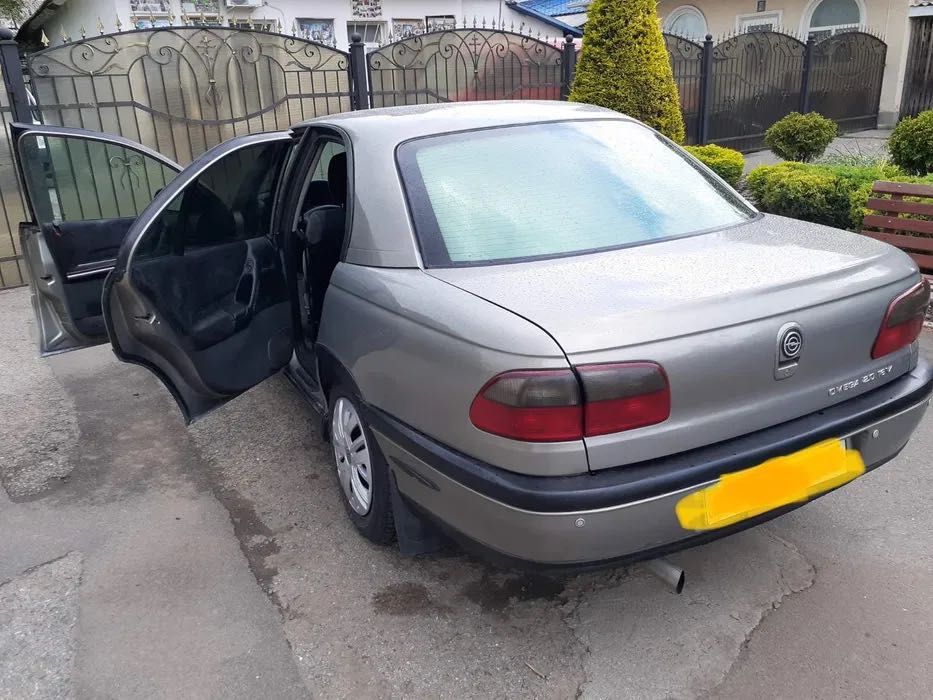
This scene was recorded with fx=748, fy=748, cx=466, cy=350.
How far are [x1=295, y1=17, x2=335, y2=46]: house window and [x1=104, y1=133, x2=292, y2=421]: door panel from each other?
16334mm

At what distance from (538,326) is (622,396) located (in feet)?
0.92

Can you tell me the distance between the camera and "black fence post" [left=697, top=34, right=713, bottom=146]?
12.2 m

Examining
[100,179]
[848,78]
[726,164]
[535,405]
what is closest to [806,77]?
[848,78]

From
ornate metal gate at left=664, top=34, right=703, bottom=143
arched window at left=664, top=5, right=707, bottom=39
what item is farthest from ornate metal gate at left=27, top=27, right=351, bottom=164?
arched window at left=664, top=5, right=707, bottom=39

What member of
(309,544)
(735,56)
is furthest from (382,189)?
(735,56)

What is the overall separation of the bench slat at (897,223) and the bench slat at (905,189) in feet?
0.60

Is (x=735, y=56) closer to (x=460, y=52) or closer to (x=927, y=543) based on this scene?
(x=460, y=52)

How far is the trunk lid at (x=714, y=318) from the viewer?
1.96 m

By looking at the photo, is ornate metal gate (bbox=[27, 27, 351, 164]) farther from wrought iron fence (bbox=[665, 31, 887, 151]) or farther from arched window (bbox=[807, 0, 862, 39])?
arched window (bbox=[807, 0, 862, 39])

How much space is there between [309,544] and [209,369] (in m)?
0.89

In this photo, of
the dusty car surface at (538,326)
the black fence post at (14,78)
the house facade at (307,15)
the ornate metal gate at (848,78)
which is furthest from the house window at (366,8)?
the dusty car surface at (538,326)

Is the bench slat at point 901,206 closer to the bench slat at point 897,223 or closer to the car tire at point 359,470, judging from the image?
the bench slat at point 897,223

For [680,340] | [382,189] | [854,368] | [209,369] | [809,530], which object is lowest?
[809,530]

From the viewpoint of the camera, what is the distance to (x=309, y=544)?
3.00 metres
